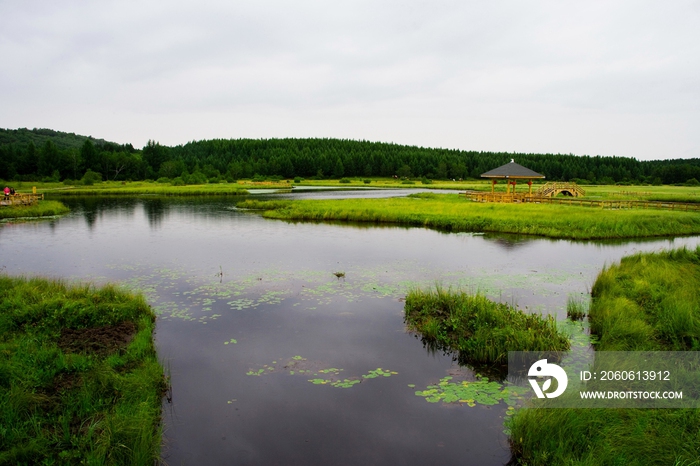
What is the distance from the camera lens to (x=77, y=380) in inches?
317

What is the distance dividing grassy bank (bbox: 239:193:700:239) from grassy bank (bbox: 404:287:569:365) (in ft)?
60.0

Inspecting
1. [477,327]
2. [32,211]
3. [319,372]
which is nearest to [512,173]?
[477,327]

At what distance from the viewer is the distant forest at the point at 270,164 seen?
98812 millimetres

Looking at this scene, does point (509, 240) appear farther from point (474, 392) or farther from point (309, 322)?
point (474, 392)

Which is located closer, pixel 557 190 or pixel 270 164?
pixel 557 190

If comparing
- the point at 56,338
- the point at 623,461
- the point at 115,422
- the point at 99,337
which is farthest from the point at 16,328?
the point at 623,461

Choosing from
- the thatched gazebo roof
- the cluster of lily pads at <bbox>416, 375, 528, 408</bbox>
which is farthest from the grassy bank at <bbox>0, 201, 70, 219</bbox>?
the cluster of lily pads at <bbox>416, 375, 528, 408</bbox>

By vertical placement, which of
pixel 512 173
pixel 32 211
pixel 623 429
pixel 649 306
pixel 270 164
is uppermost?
pixel 270 164

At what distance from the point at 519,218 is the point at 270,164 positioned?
116m

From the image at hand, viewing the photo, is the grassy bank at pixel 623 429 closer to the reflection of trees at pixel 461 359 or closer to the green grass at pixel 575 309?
the green grass at pixel 575 309

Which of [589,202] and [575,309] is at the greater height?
[589,202]

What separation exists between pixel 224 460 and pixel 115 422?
1.69 meters

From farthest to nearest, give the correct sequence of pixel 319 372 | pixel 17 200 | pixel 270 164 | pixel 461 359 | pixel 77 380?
1. pixel 270 164
2. pixel 17 200
3. pixel 461 359
4. pixel 319 372
5. pixel 77 380

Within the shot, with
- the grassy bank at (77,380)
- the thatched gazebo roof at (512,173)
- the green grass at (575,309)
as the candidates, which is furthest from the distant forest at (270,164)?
the green grass at (575,309)
